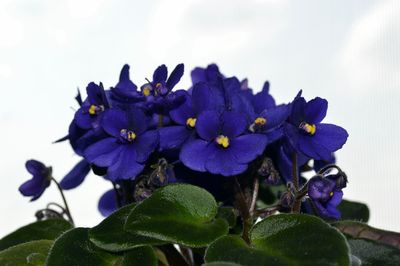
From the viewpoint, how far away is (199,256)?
94 cm

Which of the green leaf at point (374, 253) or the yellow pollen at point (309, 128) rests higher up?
the yellow pollen at point (309, 128)

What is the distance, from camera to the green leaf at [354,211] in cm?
112

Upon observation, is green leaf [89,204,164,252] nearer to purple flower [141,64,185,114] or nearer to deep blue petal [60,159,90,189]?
purple flower [141,64,185,114]

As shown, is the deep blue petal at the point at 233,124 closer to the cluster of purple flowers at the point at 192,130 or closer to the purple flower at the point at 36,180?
the cluster of purple flowers at the point at 192,130

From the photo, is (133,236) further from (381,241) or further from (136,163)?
(381,241)

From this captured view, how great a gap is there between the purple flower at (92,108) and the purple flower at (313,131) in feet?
0.78

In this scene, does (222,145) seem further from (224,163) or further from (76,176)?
(76,176)

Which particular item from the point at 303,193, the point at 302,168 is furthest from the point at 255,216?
the point at 302,168

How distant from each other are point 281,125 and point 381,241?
0.65 feet

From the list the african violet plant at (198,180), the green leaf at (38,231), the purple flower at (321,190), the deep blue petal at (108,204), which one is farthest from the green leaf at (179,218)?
the deep blue petal at (108,204)

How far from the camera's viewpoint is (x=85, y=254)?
0.78 m

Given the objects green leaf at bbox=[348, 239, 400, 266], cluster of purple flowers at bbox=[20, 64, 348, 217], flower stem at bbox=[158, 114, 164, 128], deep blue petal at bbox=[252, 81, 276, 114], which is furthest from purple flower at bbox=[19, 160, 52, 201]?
green leaf at bbox=[348, 239, 400, 266]

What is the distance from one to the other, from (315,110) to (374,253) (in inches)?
7.3

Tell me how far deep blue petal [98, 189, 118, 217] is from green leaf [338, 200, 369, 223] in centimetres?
36
